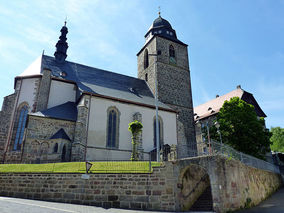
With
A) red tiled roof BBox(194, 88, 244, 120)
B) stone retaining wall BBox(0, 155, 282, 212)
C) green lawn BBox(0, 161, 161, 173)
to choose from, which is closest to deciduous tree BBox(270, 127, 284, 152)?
red tiled roof BBox(194, 88, 244, 120)

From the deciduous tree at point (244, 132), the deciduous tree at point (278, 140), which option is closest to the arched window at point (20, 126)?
the deciduous tree at point (244, 132)

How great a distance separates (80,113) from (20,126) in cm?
589

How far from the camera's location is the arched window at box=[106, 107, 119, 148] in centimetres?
2005

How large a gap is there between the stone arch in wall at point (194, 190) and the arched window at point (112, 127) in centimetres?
903

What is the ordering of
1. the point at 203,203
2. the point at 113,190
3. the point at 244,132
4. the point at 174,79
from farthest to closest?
the point at 174,79, the point at 244,132, the point at 203,203, the point at 113,190

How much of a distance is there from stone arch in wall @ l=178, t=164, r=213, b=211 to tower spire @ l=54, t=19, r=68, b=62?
2047 cm

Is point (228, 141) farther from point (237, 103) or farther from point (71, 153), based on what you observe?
point (71, 153)

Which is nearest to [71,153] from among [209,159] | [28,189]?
[28,189]

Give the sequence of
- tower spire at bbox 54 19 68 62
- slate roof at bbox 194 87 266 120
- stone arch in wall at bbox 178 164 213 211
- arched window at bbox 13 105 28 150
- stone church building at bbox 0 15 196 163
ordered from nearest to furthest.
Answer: stone arch in wall at bbox 178 164 213 211 → stone church building at bbox 0 15 196 163 → arched window at bbox 13 105 28 150 → tower spire at bbox 54 19 68 62 → slate roof at bbox 194 87 266 120

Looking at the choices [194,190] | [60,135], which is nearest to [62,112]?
[60,135]

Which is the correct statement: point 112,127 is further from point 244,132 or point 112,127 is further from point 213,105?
point 213,105

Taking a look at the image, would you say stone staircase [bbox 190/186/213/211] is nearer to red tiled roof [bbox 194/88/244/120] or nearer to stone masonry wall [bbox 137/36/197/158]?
stone masonry wall [bbox 137/36/197/158]

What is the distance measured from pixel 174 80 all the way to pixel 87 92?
45.6 ft

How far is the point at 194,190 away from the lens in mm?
12367
